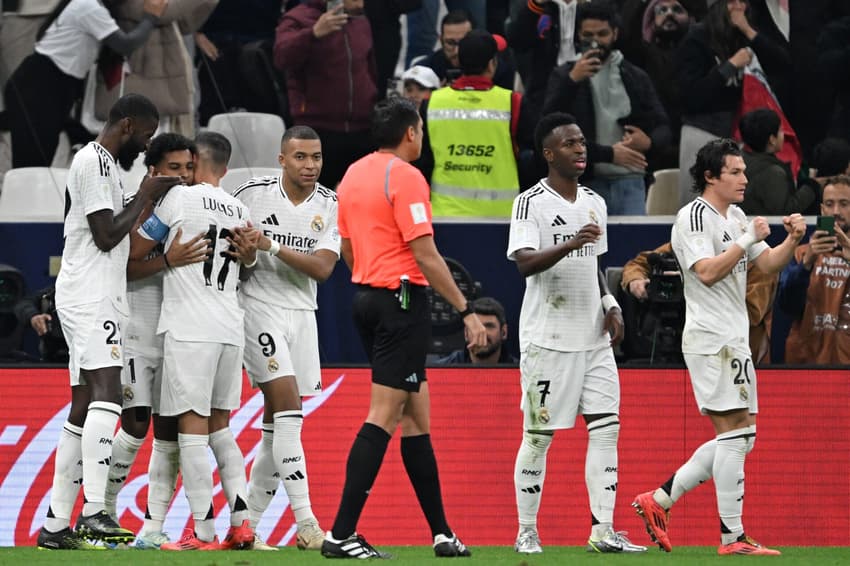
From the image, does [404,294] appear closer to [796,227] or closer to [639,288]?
[796,227]

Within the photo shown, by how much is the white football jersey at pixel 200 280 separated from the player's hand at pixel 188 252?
0.04 meters

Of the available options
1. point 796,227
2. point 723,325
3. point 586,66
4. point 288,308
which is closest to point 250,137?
point 586,66

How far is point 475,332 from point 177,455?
2184 millimetres

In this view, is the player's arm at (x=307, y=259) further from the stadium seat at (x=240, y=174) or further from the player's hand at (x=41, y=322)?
the stadium seat at (x=240, y=174)

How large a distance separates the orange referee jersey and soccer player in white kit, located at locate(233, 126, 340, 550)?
3.61 feet

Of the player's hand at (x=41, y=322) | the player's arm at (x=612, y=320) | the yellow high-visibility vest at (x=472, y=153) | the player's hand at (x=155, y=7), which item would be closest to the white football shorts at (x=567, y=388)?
the player's arm at (x=612, y=320)

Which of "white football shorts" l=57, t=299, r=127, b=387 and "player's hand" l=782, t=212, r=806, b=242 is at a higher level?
"player's hand" l=782, t=212, r=806, b=242

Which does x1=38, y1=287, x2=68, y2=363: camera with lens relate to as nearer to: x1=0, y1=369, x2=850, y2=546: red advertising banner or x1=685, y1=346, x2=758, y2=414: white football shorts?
x1=0, y1=369, x2=850, y2=546: red advertising banner

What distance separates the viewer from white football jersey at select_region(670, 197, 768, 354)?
9023mm

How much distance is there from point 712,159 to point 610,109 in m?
3.10

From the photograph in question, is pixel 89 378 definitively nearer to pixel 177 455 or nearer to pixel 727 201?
pixel 177 455

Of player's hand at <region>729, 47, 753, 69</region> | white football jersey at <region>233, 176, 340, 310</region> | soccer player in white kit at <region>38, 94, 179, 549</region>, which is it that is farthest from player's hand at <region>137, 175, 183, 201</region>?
player's hand at <region>729, 47, 753, 69</region>

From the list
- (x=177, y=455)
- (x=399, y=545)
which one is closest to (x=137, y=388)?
(x=177, y=455)

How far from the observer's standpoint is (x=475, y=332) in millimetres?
7898
